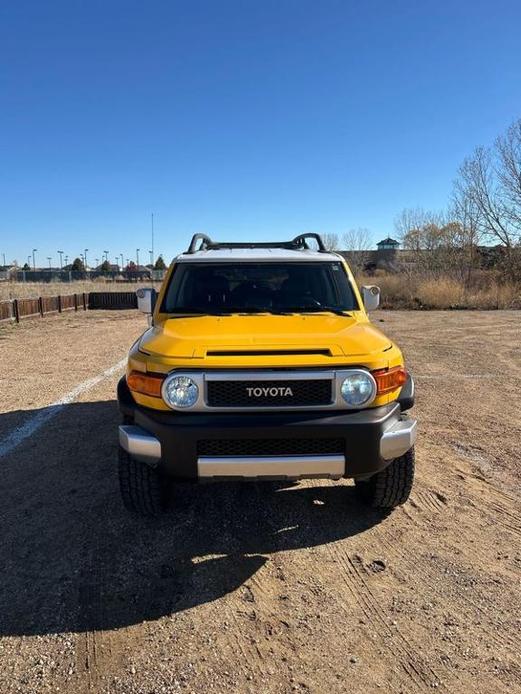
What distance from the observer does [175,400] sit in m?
3.02

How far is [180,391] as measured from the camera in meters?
3.01

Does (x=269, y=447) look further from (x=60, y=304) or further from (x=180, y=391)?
(x=60, y=304)

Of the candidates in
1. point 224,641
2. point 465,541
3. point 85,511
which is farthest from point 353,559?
point 85,511

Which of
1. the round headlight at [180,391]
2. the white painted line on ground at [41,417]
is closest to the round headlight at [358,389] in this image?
the round headlight at [180,391]

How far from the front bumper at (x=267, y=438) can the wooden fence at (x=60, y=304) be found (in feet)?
50.1

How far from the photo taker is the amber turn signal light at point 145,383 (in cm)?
306

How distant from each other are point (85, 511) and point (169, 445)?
123 centimetres

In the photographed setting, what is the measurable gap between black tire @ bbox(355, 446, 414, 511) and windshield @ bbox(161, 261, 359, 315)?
1320 mm

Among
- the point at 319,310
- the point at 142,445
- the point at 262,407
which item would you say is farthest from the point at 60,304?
the point at 262,407

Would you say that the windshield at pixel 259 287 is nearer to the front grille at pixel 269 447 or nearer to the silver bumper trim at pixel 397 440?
the silver bumper trim at pixel 397 440

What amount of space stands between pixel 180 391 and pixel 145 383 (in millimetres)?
267

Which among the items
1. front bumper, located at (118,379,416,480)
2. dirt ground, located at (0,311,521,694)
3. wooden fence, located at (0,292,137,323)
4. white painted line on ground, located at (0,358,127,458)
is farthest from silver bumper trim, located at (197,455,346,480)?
wooden fence, located at (0,292,137,323)

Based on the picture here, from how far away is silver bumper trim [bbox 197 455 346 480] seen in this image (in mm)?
2947

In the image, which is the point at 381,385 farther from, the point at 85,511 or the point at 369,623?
the point at 85,511
